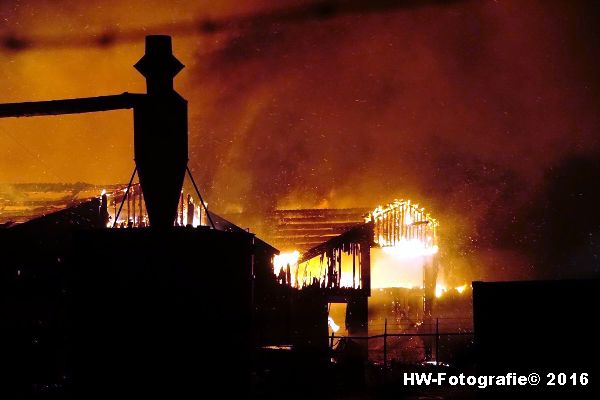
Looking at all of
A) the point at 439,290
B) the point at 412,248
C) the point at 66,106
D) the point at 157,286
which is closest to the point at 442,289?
the point at 439,290

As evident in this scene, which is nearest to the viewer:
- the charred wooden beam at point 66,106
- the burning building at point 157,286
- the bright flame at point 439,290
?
the burning building at point 157,286

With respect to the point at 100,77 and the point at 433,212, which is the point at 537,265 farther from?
the point at 100,77

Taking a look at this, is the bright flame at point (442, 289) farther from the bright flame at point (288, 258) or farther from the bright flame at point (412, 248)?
the bright flame at point (288, 258)

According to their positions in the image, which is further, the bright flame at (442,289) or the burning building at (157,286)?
the bright flame at (442,289)

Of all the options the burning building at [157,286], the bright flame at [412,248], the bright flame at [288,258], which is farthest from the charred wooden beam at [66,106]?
the bright flame at [412,248]

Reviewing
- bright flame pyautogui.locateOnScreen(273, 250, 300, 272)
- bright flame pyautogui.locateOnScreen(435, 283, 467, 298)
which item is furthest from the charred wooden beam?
bright flame pyautogui.locateOnScreen(435, 283, 467, 298)

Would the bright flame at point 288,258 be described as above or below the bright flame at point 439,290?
above

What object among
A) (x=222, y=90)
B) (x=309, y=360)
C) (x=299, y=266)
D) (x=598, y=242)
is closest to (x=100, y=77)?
(x=222, y=90)

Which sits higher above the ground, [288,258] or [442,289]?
[288,258]

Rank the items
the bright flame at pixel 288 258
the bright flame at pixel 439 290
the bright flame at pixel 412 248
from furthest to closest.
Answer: the bright flame at pixel 439 290 < the bright flame at pixel 412 248 < the bright flame at pixel 288 258

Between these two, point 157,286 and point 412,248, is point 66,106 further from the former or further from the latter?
point 412,248

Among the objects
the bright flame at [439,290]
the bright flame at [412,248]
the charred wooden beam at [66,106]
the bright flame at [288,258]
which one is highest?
the charred wooden beam at [66,106]

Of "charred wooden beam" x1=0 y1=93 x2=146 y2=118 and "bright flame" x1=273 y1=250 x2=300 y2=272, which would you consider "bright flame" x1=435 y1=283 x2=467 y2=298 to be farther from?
"charred wooden beam" x1=0 y1=93 x2=146 y2=118

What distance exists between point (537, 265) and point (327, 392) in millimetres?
21839
